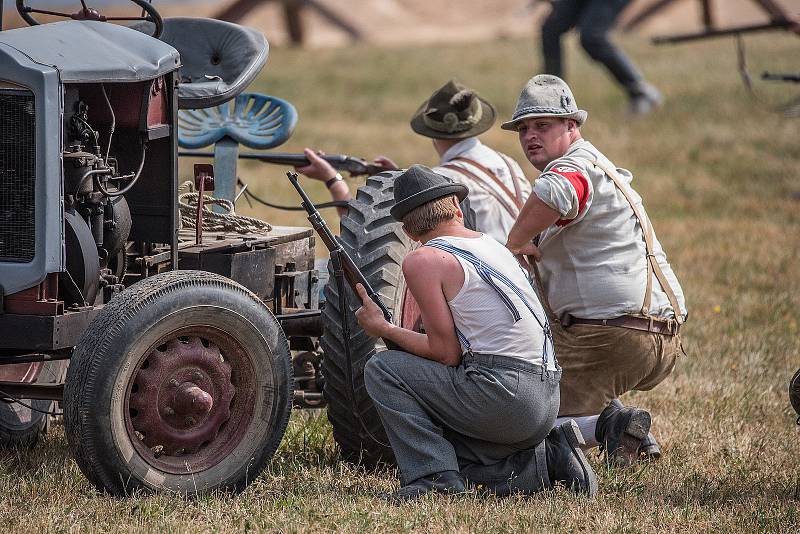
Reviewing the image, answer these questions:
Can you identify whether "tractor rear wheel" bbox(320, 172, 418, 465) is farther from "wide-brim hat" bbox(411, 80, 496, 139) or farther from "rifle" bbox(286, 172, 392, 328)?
"wide-brim hat" bbox(411, 80, 496, 139)

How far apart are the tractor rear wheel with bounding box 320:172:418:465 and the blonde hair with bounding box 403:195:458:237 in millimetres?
607

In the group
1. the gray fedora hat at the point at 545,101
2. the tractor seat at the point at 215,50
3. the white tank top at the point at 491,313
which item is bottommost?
the white tank top at the point at 491,313

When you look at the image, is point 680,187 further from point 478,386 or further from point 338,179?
point 478,386

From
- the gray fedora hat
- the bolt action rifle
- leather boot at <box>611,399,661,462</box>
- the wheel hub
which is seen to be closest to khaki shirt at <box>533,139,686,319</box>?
the gray fedora hat

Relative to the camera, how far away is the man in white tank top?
558 centimetres

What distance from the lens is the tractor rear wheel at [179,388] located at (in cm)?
443

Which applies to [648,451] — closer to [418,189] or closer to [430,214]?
[430,214]

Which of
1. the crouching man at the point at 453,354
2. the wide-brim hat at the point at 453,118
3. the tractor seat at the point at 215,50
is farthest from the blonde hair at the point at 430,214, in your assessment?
the wide-brim hat at the point at 453,118

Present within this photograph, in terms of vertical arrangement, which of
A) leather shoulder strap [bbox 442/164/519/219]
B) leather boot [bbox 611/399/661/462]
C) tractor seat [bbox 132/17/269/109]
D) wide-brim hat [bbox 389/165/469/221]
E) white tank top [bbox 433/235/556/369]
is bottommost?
leather boot [bbox 611/399/661/462]

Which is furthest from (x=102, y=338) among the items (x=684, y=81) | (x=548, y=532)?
(x=684, y=81)

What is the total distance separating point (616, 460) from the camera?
5742 mm

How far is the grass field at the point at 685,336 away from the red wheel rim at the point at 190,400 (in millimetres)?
200

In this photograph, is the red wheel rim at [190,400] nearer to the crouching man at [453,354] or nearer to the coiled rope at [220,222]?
the crouching man at [453,354]

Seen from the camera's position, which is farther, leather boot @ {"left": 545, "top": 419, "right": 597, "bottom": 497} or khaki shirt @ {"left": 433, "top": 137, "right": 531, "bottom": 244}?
khaki shirt @ {"left": 433, "top": 137, "right": 531, "bottom": 244}
